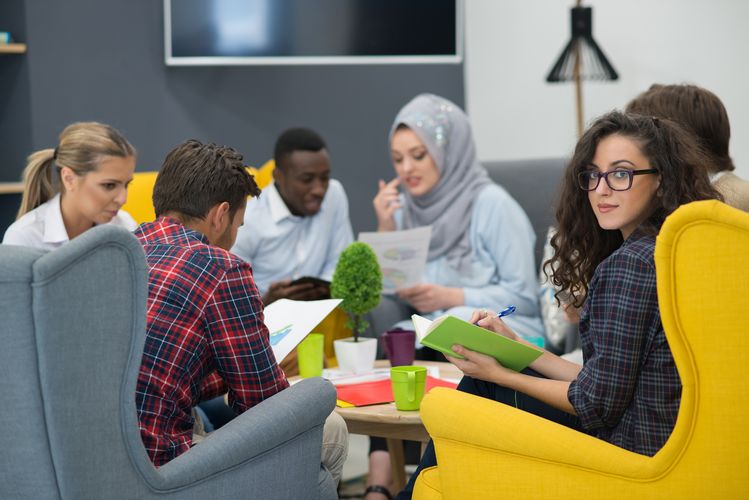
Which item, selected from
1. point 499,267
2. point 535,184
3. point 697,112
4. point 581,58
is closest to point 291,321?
point 697,112

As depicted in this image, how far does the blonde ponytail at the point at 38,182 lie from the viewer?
3.33 meters

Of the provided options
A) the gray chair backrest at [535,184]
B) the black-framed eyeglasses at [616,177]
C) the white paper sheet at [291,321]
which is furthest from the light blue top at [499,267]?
the black-framed eyeglasses at [616,177]

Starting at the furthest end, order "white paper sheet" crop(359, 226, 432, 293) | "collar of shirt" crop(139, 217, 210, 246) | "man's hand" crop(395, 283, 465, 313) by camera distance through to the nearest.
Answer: "man's hand" crop(395, 283, 465, 313), "white paper sheet" crop(359, 226, 432, 293), "collar of shirt" crop(139, 217, 210, 246)

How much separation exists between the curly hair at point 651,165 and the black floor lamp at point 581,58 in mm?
2598

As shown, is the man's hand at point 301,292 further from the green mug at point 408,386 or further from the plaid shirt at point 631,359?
the plaid shirt at point 631,359

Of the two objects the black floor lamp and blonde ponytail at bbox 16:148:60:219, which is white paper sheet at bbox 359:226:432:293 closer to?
blonde ponytail at bbox 16:148:60:219

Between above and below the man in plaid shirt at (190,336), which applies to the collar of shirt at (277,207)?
above

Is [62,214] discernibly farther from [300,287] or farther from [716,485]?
[716,485]

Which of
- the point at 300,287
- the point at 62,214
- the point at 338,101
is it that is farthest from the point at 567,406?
the point at 338,101

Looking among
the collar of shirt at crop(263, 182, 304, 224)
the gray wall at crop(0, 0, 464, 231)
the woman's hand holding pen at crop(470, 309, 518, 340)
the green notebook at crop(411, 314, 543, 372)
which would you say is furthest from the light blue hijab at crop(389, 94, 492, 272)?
the green notebook at crop(411, 314, 543, 372)

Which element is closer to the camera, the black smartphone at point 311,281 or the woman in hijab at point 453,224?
the black smartphone at point 311,281

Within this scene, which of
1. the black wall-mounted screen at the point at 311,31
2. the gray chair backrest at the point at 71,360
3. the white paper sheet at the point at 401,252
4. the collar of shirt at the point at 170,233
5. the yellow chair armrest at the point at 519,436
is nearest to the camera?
the gray chair backrest at the point at 71,360

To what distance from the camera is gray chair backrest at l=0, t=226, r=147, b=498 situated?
160 cm

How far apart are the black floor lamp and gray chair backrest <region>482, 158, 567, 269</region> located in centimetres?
57
